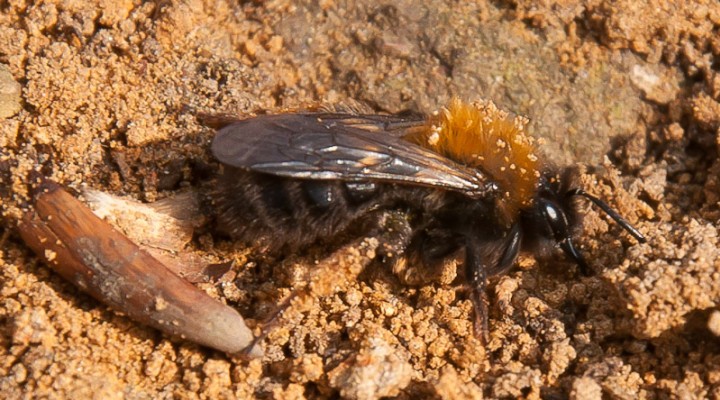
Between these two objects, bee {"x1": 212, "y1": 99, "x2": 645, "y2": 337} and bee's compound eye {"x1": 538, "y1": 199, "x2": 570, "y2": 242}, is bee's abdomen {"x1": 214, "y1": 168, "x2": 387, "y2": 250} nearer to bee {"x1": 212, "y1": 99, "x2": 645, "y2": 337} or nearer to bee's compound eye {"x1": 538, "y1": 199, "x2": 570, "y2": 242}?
bee {"x1": 212, "y1": 99, "x2": 645, "y2": 337}

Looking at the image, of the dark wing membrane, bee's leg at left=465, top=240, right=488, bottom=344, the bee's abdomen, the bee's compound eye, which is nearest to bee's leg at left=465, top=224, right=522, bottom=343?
bee's leg at left=465, top=240, right=488, bottom=344

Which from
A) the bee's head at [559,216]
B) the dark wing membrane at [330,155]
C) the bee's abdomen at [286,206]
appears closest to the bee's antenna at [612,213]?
the bee's head at [559,216]

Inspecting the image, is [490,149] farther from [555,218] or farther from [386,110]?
[386,110]

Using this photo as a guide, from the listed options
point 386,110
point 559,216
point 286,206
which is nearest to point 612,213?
point 559,216

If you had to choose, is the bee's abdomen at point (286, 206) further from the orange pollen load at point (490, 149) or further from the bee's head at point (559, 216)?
the bee's head at point (559, 216)

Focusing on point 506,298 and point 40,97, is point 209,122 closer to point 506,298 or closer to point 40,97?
point 40,97

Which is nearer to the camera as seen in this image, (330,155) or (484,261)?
(330,155)
